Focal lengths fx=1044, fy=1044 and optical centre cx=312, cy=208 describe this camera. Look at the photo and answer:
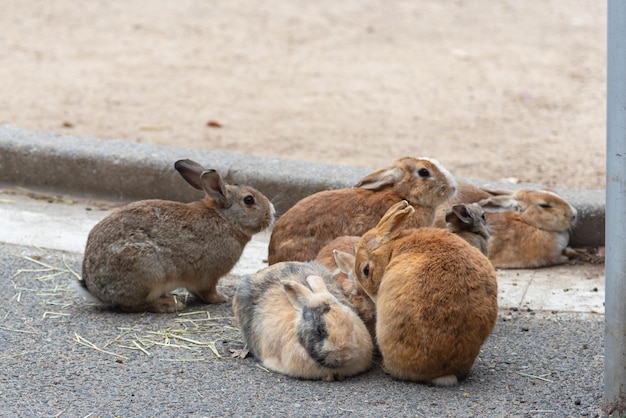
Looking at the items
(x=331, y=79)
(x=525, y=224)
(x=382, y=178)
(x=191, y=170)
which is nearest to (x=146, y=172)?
(x=191, y=170)

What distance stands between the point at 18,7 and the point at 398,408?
10.5m

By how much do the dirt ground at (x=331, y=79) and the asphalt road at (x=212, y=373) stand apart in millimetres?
3120

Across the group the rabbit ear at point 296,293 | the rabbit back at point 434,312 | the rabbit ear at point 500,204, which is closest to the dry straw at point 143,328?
the rabbit ear at point 296,293

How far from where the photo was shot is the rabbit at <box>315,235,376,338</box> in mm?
4984

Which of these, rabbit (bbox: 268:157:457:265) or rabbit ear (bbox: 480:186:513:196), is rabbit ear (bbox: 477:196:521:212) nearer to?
rabbit ear (bbox: 480:186:513:196)

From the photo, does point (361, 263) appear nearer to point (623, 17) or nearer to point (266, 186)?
point (623, 17)

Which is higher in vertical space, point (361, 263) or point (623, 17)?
point (623, 17)

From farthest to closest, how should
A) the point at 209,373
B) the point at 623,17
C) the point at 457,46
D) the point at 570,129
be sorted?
the point at 457,46, the point at 570,129, the point at 209,373, the point at 623,17

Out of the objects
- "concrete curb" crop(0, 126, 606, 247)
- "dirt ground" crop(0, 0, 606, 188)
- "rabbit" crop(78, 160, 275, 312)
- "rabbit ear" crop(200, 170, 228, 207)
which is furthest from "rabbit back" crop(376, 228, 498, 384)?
"dirt ground" crop(0, 0, 606, 188)

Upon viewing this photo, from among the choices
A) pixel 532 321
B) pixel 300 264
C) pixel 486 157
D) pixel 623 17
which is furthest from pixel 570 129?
pixel 623 17

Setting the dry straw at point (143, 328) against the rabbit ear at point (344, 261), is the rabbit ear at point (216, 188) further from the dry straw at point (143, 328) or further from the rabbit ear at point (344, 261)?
the rabbit ear at point (344, 261)

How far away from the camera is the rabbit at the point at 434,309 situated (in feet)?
14.8

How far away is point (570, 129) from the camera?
31.1 feet

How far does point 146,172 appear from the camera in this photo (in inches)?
290
